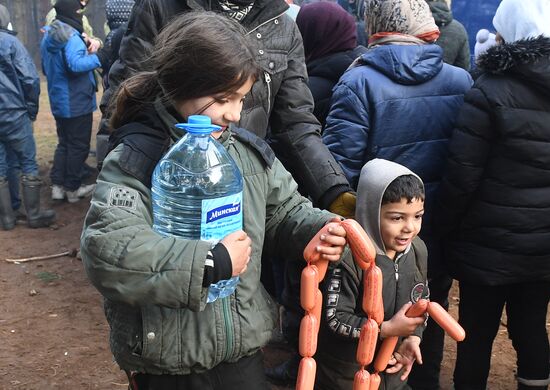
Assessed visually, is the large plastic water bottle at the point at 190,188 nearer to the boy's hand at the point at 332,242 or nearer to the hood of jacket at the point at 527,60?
the boy's hand at the point at 332,242

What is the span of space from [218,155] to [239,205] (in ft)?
0.55

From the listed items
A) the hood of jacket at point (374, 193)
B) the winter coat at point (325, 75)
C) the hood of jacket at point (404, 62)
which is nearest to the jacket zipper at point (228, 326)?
the hood of jacket at point (374, 193)

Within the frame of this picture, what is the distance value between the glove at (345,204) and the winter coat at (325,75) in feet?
4.93

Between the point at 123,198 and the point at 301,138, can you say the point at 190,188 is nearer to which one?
the point at 123,198

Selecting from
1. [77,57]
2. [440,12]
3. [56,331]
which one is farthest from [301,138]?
[77,57]

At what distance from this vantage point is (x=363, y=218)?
9.79 ft

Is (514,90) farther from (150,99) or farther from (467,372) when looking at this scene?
(150,99)

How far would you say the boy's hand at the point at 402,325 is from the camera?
2617mm

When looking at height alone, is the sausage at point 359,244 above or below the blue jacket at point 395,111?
above

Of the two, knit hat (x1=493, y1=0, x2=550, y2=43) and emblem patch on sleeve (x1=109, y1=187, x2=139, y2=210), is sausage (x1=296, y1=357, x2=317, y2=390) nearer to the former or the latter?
emblem patch on sleeve (x1=109, y1=187, x2=139, y2=210)

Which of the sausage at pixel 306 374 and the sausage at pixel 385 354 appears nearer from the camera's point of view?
the sausage at pixel 306 374

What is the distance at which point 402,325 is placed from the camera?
8.67ft

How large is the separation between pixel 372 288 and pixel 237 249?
464mm

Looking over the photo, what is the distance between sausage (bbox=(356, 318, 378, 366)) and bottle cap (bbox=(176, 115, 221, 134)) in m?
0.77
